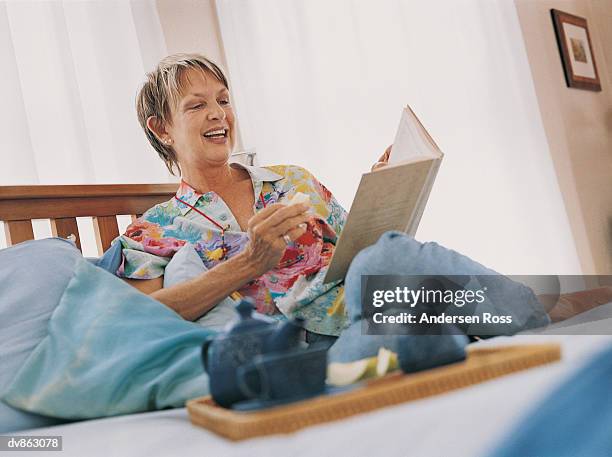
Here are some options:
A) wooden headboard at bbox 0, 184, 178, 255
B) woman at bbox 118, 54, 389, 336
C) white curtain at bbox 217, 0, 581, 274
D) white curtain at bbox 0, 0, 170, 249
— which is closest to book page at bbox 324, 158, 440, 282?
woman at bbox 118, 54, 389, 336

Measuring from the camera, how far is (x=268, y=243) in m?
1.12

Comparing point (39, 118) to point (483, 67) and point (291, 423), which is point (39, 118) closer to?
point (483, 67)

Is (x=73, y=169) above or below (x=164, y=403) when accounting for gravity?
above

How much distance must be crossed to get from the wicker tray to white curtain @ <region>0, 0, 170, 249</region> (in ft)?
4.68

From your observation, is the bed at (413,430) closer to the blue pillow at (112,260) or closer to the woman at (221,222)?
the woman at (221,222)

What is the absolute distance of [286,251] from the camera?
1318mm

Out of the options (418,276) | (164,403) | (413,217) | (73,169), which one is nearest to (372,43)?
(73,169)

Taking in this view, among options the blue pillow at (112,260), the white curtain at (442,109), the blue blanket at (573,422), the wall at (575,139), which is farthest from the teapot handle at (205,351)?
the wall at (575,139)

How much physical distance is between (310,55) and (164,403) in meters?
1.96

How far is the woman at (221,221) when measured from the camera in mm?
1149

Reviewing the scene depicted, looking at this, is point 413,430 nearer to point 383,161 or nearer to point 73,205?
point 383,161

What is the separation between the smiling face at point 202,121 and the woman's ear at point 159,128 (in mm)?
42

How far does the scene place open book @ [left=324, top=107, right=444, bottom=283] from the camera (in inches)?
39.3

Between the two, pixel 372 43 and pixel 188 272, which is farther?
pixel 372 43
